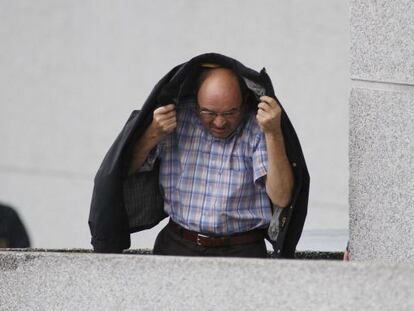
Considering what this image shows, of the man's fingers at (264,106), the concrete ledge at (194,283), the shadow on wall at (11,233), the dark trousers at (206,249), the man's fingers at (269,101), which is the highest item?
the man's fingers at (269,101)

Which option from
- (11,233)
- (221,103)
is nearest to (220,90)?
(221,103)

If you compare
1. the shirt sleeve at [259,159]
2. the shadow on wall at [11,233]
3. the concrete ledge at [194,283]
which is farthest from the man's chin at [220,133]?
the shadow on wall at [11,233]

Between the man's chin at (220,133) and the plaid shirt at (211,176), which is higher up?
the man's chin at (220,133)

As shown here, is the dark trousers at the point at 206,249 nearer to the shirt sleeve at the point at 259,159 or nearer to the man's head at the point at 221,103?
the shirt sleeve at the point at 259,159

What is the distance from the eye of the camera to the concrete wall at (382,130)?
160 inches

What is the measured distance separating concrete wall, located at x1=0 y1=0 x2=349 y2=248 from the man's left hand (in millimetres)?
3781

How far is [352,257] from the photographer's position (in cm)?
423

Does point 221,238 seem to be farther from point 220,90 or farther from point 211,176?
point 220,90

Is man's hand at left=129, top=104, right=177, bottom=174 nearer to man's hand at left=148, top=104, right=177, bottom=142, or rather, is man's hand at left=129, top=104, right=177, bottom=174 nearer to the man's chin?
man's hand at left=148, top=104, right=177, bottom=142

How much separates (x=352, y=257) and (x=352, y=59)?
69 cm

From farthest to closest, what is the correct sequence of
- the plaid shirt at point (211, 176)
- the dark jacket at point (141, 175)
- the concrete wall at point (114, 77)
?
the concrete wall at point (114, 77), the plaid shirt at point (211, 176), the dark jacket at point (141, 175)

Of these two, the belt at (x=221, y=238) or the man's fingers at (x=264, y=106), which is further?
the belt at (x=221, y=238)

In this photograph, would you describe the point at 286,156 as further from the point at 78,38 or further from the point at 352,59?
the point at 78,38

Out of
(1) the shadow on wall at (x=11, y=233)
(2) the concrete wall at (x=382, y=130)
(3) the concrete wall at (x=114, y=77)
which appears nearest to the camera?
(2) the concrete wall at (x=382, y=130)
